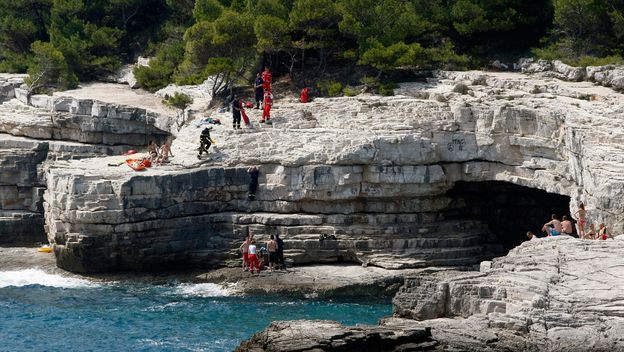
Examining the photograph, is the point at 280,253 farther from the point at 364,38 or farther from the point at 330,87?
the point at 364,38

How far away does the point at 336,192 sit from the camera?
42594mm

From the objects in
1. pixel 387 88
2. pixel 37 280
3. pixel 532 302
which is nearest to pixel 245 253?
pixel 37 280

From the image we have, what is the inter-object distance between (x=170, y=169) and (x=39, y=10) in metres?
18.1

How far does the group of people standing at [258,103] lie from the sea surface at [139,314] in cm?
593

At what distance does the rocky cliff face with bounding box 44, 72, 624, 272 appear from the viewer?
42.2 meters

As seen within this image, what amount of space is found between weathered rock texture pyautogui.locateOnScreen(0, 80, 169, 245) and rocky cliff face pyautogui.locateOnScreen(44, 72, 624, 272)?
4.87 meters

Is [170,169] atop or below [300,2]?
below

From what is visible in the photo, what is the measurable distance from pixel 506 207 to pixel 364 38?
803cm

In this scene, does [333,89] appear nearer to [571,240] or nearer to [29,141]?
[29,141]

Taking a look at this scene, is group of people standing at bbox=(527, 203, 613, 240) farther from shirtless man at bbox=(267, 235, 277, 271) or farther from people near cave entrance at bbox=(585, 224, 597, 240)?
shirtless man at bbox=(267, 235, 277, 271)

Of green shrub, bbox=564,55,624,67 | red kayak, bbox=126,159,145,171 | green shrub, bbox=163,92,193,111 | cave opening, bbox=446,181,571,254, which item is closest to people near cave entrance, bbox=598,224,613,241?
cave opening, bbox=446,181,571,254

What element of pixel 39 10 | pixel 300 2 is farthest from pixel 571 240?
pixel 39 10

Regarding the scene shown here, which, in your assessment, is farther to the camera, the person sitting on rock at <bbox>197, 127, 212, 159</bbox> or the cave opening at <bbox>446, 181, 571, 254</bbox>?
the cave opening at <bbox>446, 181, 571, 254</bbox>

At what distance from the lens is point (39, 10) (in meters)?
58.5
